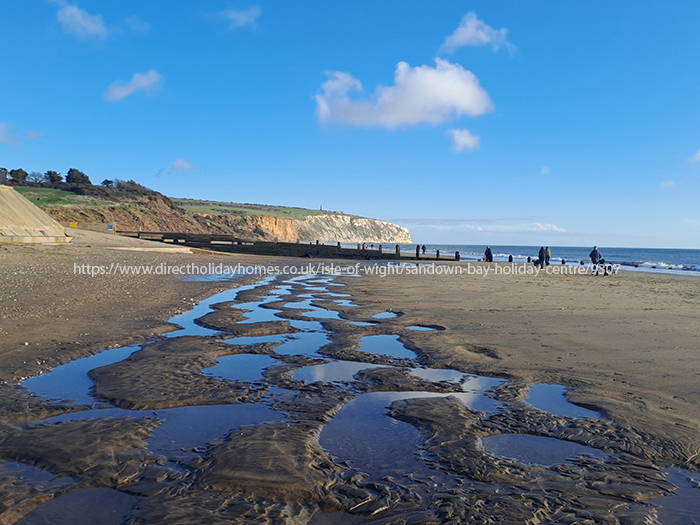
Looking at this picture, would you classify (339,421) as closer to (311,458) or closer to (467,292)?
(311,458)

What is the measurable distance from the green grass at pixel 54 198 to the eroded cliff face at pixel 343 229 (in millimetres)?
77522

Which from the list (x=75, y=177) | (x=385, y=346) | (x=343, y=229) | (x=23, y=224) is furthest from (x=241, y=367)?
(x=343, y=229)

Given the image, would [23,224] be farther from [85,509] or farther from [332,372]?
[85,509]

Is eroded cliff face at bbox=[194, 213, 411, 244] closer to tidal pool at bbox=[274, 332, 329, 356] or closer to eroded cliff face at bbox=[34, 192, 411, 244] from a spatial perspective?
eroded cliff face at bbox=[34, 192, 411, 244]

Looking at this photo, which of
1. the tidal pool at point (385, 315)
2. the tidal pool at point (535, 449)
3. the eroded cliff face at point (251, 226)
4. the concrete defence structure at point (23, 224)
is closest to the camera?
the tidal pool at point (535, 449)

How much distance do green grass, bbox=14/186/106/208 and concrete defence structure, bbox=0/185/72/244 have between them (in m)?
28.2

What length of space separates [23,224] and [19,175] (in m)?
56.4

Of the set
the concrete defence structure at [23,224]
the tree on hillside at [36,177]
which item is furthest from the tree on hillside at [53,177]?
the concrete defence structure at [23,224]

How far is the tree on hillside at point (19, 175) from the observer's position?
72.4 metres

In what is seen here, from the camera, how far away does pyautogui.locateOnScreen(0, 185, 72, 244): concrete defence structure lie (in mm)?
25453

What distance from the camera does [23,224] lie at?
27.8m

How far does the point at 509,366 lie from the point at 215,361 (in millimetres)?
3599

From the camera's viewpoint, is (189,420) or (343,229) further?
(343,229)

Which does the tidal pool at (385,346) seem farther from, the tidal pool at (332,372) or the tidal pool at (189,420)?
the tidal pool at (189,420)
